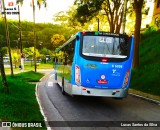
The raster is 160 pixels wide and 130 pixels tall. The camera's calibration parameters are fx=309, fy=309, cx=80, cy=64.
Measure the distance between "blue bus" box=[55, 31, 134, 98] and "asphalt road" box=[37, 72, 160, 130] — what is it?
2.74 ft

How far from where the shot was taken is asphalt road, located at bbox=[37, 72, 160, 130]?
10.4m

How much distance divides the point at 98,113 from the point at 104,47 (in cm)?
302

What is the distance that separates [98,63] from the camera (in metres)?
13.6

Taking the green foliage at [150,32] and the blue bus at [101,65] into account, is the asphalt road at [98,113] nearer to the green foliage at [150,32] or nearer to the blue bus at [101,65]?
the blue bus at [101,65]

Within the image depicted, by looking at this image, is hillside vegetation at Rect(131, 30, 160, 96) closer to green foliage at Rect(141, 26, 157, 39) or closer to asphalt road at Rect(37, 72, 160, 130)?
asphalt road at Rect(37, 72, 160, 130)

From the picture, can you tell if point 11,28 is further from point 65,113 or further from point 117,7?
point 65,113

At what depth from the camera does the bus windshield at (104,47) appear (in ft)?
45.2

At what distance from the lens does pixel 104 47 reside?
13812mm

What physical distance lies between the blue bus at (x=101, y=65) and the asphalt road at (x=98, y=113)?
836mm

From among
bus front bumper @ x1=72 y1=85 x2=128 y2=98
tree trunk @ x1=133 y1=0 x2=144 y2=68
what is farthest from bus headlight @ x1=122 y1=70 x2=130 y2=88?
tree trunk @ x1=133 y1=0 x2=144 y2=68

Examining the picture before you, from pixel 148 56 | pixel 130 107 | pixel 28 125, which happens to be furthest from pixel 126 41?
pixel 148 56

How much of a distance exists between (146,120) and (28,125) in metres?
4.40

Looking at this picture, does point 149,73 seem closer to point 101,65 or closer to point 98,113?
point 101,65

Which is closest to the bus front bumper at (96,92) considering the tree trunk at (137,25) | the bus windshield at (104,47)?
the bus windshield at (104,47)
